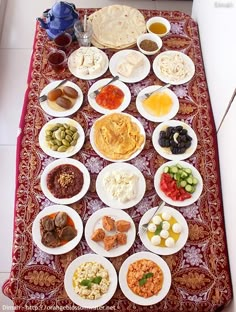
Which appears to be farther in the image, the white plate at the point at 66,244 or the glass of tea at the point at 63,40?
the glass of tea at the point at 63,40

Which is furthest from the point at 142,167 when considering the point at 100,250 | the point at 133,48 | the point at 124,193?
the point at 133,48

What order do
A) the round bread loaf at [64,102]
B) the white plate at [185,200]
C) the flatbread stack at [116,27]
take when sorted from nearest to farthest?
the white plate at [185,200] < the round bread loaf at [64,102] < the flatbread stack at [116,27]

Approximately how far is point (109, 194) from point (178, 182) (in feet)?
0.97

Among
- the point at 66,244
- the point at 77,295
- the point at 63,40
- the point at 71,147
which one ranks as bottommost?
the point at 77,295

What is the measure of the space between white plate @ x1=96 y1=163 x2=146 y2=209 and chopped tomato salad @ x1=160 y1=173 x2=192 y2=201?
0.28ft

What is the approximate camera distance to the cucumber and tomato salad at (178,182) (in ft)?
5.26

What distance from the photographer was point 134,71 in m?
1.95

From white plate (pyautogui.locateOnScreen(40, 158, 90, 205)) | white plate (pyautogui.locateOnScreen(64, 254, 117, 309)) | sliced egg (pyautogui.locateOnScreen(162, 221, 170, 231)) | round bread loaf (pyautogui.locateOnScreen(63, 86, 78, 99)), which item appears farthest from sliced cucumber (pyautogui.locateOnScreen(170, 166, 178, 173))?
round bread loaf (pyautogui.locateOnScreen(63, 86, 78, 99))

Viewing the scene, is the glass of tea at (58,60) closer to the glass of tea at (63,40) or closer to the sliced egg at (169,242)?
the glass of tea at (63,40)

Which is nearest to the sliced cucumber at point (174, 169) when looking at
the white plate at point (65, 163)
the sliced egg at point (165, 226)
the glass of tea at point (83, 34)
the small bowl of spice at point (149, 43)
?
the sliced egg at point (165, 226)

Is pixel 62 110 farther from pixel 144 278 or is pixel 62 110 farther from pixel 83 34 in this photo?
pixel 144 278

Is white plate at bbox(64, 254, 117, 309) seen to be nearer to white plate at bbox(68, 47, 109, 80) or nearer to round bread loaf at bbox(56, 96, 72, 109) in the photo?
round bread loaf at bbox(56, 96, 72, 109)

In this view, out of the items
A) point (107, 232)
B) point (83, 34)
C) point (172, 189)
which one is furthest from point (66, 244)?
point (83, 34)

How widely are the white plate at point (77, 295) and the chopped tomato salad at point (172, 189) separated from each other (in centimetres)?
38
